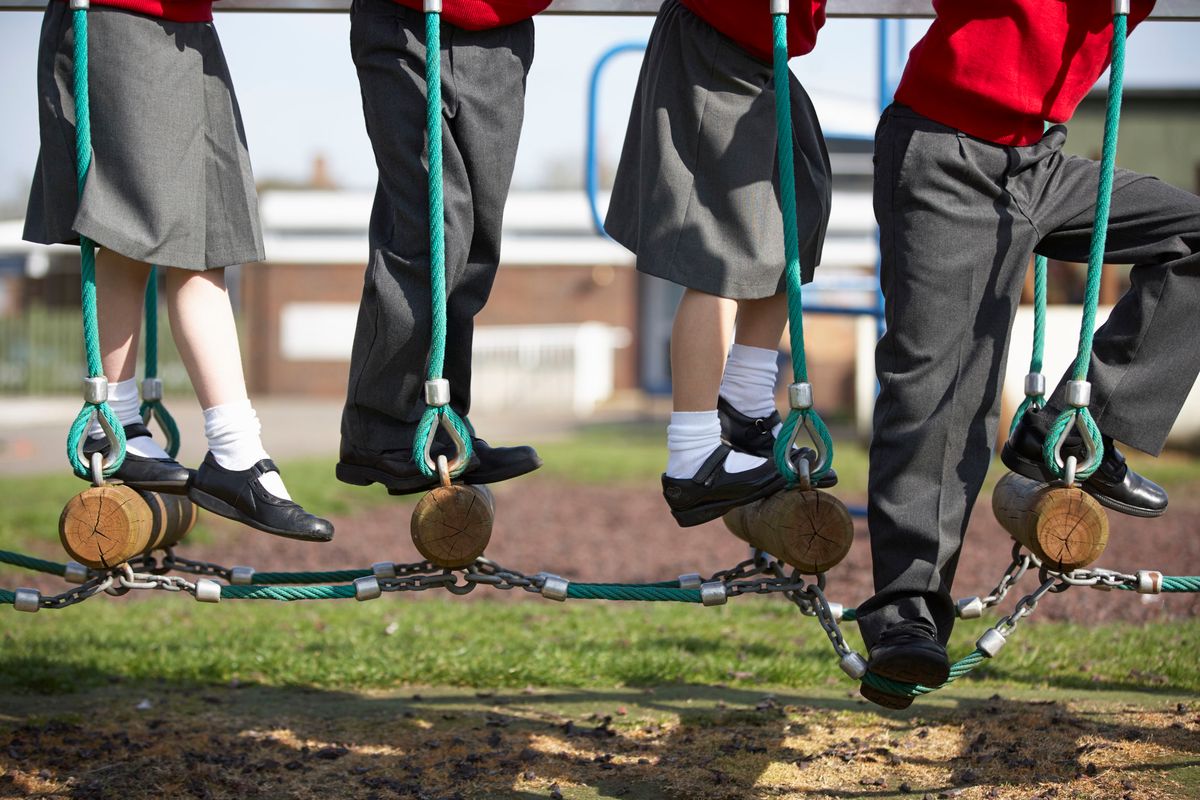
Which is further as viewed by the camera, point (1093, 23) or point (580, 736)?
point (580, 736)

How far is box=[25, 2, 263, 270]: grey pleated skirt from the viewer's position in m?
2.82

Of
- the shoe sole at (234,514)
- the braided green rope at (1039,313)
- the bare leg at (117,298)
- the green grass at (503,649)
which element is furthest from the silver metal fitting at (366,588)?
the braided green rope at (1039,313)

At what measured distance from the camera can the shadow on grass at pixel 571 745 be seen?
3.14 m

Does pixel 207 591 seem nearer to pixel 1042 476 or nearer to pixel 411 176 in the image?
pixel 411 176

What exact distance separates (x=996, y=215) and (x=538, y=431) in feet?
41.3

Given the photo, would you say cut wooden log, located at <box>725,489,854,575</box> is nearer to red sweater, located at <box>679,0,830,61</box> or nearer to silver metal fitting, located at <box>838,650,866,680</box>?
silver metal fitting, located at <box>838,650,866,680</box>

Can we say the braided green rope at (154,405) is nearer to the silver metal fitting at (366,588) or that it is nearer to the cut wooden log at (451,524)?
the silver metal fitting at (366,588)

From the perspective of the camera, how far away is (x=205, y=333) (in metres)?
2.99

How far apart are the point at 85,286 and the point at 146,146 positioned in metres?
0.34

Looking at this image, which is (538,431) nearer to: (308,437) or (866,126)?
(308,437)

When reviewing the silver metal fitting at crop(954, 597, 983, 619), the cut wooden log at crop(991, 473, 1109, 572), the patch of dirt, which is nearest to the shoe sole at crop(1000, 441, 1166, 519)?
the cut wooden log at crop(991, 473, 1109, 572)

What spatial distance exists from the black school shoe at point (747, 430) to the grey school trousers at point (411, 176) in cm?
73

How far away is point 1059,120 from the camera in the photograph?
2756mm

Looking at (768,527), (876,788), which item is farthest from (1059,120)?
(876,788)
